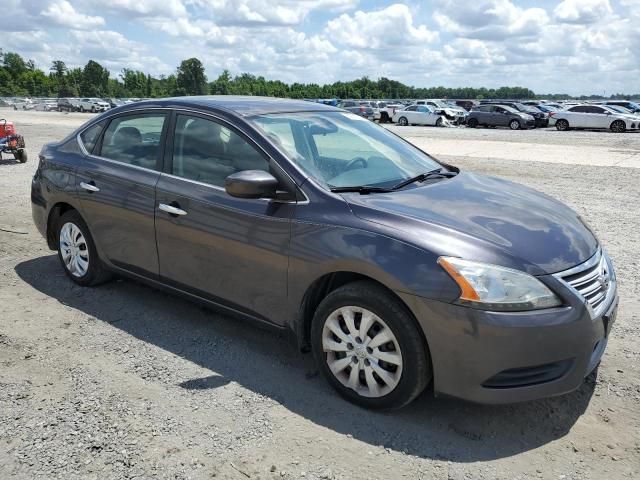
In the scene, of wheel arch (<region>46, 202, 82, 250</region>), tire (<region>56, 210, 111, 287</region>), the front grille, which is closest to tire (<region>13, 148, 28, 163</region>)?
wheel arch (<region>46, 202, 82, 250</region>)

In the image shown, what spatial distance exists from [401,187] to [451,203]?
0.40 m

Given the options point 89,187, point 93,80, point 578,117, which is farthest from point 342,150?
point 93,80

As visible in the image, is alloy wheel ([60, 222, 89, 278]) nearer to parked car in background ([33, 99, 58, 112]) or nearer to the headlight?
the headlight

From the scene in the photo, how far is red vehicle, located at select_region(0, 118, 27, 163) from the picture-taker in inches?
553

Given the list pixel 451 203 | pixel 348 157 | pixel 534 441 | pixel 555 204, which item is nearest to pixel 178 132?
pixel 348 157

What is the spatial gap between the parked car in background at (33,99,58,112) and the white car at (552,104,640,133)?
5303 centimetres

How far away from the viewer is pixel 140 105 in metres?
4.75

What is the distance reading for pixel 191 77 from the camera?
90.8 meters

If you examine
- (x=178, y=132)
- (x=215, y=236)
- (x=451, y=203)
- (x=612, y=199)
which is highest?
(x=178, y=132)

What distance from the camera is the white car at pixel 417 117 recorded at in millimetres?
37031

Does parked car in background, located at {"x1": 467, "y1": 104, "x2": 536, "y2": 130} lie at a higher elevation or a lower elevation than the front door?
lower

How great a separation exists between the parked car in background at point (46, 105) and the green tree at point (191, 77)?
2519cm

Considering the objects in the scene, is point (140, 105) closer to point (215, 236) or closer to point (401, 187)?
point (215, 236)

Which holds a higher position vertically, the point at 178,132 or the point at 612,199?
the point at 178,132
